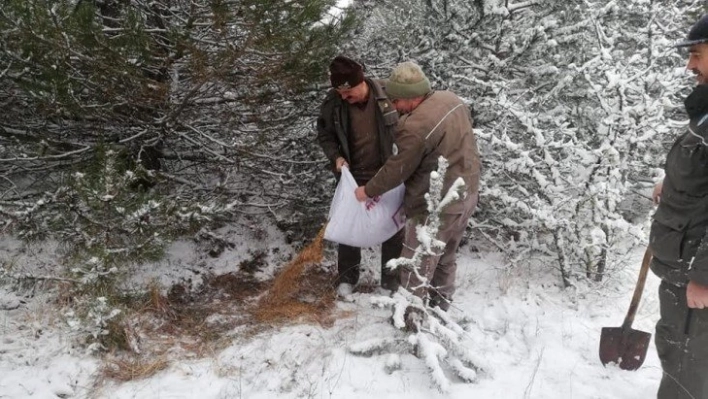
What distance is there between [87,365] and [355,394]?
1772 mm

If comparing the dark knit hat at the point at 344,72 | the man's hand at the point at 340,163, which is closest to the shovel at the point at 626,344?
the man's hand at the point at 340,163

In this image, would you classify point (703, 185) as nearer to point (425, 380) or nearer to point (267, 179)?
point (425, 380)

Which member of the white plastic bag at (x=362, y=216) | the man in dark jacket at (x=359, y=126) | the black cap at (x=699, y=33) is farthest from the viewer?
the man in dark jacket at (x=359, y=126)

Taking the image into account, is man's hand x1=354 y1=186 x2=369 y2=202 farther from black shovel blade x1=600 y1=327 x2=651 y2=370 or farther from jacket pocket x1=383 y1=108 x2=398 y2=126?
black shovel blade x1=600 y1=327 x2=651 y2=370

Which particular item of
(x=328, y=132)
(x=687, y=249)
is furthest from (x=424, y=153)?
(x=687, y=249)

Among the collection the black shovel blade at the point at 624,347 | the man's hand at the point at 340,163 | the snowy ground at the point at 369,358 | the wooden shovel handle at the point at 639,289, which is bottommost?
the snowy ground at the point at 369,358

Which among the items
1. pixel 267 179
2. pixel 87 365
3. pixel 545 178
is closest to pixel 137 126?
pixel 267 179

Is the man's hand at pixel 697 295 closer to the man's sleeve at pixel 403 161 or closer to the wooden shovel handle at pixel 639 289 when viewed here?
the wooden shovel handle at pixel 639 289

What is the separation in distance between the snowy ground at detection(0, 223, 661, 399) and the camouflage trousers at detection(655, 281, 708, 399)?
55cm

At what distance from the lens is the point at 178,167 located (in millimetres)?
5129

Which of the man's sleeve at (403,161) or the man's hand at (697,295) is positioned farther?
the man's sleeve at (403,161)

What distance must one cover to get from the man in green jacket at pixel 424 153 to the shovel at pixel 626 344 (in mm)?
1194

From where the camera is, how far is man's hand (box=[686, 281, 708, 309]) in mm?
2107

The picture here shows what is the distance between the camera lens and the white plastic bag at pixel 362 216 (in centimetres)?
366
